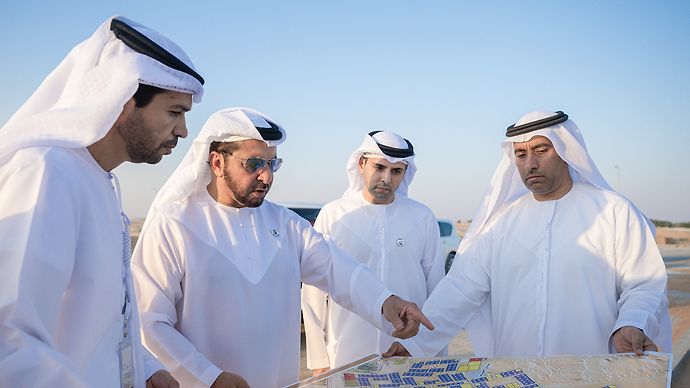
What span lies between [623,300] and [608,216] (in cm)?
51

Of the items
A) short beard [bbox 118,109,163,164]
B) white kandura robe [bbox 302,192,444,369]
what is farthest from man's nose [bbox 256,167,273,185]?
white kandura robe [bbox 302,192,444,369]

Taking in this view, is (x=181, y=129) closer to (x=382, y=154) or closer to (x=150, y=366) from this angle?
(x=150, y=366)

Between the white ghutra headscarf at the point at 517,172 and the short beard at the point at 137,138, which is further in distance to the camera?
the white ghutra headscarf at the point at 517,172

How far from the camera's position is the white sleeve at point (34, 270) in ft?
4.89

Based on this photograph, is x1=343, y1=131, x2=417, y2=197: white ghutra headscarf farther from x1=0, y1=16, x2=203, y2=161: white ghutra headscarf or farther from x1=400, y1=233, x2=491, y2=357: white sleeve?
x1=0, y1=16, x2=203, y2=161: white ghutra headscarf

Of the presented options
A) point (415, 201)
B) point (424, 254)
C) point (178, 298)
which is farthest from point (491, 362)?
point (415, 201)

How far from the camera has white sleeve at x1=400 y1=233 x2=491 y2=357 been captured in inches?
153

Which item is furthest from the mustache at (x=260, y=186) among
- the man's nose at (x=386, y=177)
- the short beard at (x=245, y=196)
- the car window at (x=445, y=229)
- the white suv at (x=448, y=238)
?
the car window at (x=445, y=229)

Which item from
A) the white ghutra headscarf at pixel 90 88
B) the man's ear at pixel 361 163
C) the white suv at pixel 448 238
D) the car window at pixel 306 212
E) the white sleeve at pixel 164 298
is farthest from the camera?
the white suv at pixel 448 238

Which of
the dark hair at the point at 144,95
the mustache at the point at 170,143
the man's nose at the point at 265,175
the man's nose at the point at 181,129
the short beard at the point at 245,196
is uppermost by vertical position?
the dark hair at the point at 144,95

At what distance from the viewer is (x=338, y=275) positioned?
3541 mm

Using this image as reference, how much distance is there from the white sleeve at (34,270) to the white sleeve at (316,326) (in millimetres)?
3365

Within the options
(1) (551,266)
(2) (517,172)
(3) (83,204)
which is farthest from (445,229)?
(3) (83,204)

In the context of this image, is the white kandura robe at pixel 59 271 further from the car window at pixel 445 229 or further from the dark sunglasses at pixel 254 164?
the car window at pixel 445 229
